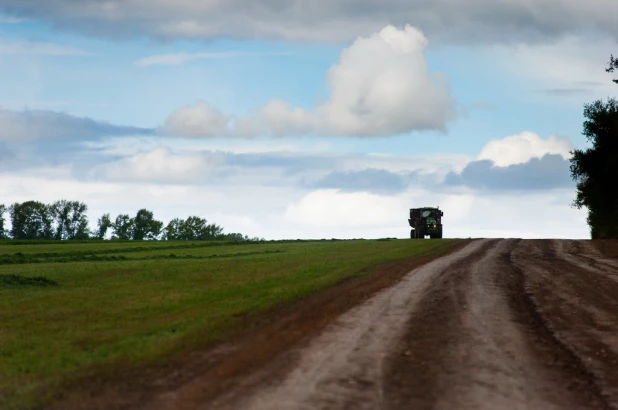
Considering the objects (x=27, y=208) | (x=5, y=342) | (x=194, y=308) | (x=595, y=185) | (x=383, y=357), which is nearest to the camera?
(x=383, y=357)

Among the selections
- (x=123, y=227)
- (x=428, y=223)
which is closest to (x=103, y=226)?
(x=123, y=227)

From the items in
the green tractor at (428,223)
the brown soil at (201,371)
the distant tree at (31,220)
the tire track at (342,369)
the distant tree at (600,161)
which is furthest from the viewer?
the distant tree at (31,220)

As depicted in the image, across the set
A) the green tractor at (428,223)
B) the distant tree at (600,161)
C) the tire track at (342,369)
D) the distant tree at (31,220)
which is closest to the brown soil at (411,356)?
the tire track at (342,369)

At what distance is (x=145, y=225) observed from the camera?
590ft

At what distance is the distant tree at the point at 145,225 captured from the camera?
591 feet

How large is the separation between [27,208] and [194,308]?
15134 cm

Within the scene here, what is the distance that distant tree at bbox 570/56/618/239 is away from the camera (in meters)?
63.1

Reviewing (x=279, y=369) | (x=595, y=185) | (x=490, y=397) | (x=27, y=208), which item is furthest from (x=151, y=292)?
(x=27, y=208)

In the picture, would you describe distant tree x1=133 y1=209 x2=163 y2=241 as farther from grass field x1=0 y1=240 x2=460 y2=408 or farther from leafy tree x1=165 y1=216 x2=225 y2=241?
grass field x1=0 y1=240 x2=460 y2=408

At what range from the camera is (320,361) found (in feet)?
44.0

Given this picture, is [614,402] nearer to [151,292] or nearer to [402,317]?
[402,317]

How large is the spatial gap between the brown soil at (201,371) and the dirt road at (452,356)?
0.15m

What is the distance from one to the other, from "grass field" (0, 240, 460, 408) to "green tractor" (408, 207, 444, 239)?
126ft

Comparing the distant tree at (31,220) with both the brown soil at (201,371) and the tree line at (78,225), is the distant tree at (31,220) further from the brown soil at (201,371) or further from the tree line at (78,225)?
the brown soil at (201,371)
